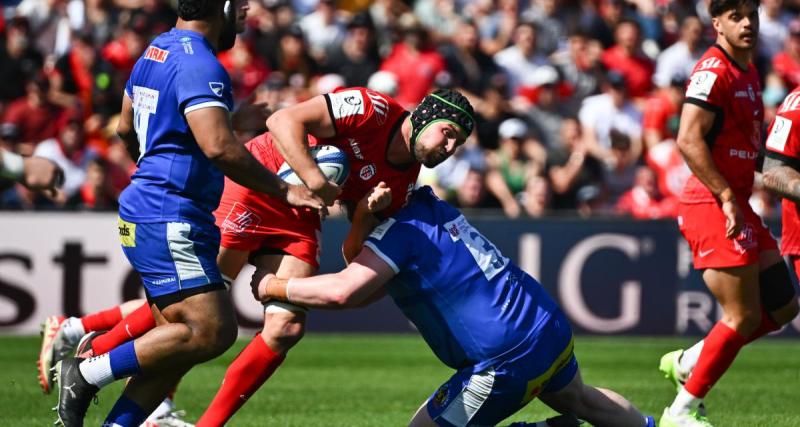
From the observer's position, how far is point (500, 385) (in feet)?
20.4

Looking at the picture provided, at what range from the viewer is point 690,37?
57.6 ft

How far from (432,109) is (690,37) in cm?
1179

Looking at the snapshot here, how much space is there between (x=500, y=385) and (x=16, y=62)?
12.3m

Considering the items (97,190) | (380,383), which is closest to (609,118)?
(97,190)

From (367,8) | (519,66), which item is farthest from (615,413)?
(367,8)

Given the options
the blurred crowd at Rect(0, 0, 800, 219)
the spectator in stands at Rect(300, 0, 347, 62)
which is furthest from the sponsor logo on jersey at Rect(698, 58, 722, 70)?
the spectator in stands at Rect(300, 0, 347, 62)

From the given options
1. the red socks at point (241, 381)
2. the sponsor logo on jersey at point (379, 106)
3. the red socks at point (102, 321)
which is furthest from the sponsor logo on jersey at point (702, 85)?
the red socks at point (102, 321)

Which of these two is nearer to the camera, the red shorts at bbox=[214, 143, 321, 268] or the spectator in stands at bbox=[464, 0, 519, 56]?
the red shorts at bbox=[214, 143, 321, 268]

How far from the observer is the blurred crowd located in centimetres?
1583

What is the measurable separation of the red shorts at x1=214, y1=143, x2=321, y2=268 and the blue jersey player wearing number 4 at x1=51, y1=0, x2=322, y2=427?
116cm

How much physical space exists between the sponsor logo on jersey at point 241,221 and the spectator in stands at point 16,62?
9.86m

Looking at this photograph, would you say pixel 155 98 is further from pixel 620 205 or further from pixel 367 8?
pixel 367 8

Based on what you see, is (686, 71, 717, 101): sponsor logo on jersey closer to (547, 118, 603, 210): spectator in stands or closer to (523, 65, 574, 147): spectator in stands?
(547, 118, 603, 210): spectator in stands

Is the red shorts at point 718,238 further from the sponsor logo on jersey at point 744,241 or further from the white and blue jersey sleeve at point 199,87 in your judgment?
the white and blue jersey sleeve at point 199,87
